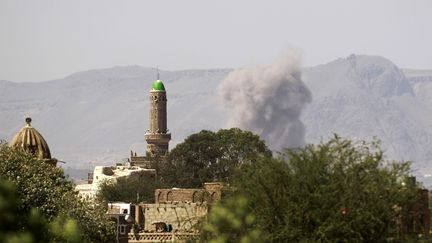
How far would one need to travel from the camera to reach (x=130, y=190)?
125 metres

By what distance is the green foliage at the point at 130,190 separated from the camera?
4756 inches

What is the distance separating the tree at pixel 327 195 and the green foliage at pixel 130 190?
2499 inches

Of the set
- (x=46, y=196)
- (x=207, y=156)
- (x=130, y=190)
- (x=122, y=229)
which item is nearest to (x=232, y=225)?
(x=46, y=196)

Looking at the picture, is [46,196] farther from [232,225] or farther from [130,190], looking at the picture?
[130,190]

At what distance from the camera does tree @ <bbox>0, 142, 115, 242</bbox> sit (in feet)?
197

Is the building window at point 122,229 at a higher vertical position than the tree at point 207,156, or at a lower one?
lower

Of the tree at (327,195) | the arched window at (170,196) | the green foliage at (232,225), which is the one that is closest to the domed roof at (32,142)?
the arched window at (170,196)

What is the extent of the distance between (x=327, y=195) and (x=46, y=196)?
17649mm

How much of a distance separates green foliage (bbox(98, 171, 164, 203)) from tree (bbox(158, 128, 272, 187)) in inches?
149

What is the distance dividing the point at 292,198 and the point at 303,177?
2.90ft

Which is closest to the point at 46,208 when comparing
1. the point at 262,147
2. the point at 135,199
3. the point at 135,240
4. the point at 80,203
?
the point at 80,203

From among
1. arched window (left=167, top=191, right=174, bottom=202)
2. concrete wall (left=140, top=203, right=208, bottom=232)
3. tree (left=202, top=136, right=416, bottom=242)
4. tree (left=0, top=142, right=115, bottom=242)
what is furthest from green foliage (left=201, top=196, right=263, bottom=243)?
arched window (left=167, top=191, right=174, bottom=202)

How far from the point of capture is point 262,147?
451 ft

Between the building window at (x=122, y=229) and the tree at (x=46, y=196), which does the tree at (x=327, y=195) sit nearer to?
the tree at (x=46, y=196)
